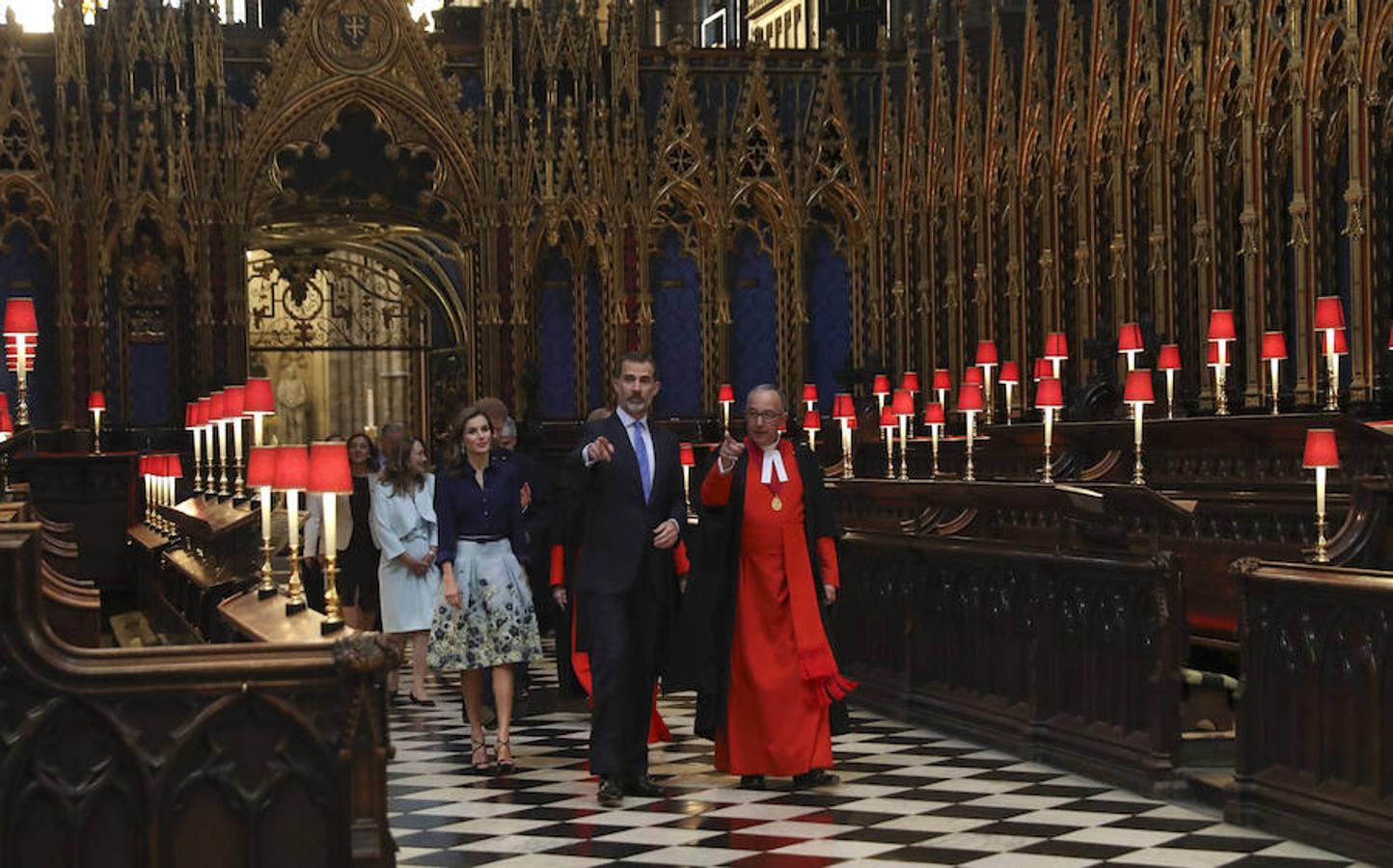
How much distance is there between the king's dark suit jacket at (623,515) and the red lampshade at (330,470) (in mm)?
2060

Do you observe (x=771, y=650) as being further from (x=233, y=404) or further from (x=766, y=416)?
(x=233, y=404)

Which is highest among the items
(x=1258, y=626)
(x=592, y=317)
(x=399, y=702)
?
(x=592, y=317)

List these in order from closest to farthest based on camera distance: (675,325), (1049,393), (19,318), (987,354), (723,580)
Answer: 1. (723,580)
2. (1049,393)
3. (19,318)
4. (987,354)
5. (675,325)

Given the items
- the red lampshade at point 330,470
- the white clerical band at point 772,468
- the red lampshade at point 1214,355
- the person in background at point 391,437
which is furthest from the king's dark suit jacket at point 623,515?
the red lampshade at point 1214,355

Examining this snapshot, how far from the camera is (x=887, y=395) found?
78.8 feet

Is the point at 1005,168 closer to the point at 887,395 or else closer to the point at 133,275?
the point at 887,395

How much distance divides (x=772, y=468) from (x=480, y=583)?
64.4 inches

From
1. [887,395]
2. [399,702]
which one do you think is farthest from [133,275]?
[399,702]

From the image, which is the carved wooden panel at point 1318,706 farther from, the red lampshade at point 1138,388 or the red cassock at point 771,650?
the red lampshade at point 1138,388

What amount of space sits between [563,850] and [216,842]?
7.93 ft

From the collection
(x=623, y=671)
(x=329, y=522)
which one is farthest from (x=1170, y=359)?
(x=329, y=522)

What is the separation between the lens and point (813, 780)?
31.4 feet

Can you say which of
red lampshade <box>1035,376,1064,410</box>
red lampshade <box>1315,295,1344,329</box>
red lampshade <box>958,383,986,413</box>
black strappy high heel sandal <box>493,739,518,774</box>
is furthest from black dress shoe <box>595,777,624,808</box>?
red lampshade <box>958,383,986,413</box>

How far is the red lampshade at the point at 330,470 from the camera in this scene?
7547mm
